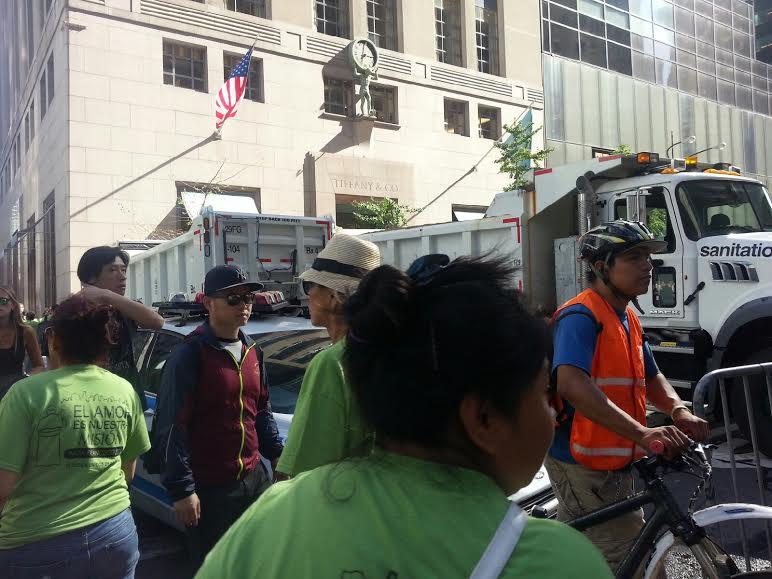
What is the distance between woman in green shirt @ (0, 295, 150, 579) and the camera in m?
2.39

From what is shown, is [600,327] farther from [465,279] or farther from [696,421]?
[465,279]

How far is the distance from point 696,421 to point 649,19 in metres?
30.7

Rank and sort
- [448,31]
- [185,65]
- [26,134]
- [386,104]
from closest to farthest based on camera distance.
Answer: [185,65] < [386,104] < [448,31] < [26,134]

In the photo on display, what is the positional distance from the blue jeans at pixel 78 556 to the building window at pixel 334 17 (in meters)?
21.9

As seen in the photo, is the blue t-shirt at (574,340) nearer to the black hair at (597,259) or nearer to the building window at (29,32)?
the black hair at (597,259)

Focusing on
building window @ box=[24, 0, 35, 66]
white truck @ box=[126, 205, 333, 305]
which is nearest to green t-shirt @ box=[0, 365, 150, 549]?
white truck @ box=[126, 205, 333, 305]

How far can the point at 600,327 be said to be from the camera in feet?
8.84

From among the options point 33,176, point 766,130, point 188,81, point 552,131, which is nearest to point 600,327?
point 188,81

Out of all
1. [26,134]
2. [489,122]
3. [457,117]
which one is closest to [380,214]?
[457,117]

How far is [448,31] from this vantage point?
25.0 m

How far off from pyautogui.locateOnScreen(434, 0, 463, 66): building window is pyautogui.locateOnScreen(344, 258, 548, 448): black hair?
82.6 feet

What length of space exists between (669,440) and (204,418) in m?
1.93

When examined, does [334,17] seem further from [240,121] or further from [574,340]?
[574,340]

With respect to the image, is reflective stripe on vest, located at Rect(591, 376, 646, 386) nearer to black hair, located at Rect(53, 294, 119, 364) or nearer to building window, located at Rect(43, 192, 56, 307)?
black hair, located at Rect(53, 294, 119, 364)
